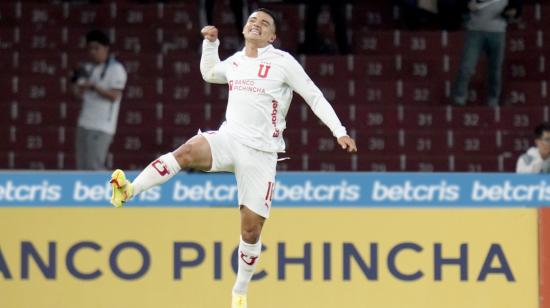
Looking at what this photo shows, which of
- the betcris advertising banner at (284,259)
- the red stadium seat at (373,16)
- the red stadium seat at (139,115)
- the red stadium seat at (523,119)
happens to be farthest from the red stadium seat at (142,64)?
the betcris advertising banner at (284,259)

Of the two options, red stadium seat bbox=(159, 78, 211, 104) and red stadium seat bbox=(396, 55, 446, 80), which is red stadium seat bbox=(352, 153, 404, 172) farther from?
red stadium seat bbox=(159, 78, 211, 104)

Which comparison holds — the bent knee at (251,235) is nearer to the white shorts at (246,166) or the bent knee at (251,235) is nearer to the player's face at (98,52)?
the white shorts at (246,166)

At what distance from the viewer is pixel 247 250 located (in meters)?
10.1

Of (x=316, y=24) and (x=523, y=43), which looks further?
(x=523, y=43)

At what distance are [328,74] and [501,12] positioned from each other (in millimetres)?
2056

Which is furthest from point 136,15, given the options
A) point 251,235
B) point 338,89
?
point 251,235

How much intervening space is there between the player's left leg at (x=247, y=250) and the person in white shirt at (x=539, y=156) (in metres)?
5.60

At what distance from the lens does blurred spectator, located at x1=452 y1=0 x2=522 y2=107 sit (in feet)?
54.6

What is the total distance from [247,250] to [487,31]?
283 inches

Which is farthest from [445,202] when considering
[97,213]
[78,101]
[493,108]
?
[97,213]

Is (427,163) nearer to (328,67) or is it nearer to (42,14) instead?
(328,67)

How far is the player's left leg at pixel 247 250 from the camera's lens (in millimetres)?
10125

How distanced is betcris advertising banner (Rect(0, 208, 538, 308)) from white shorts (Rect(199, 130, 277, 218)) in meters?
0.76

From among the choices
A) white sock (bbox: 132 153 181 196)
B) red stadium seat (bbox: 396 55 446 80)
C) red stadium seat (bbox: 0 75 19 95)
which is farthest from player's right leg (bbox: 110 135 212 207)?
red stadium seat (bbox: 396 55 446 80)
